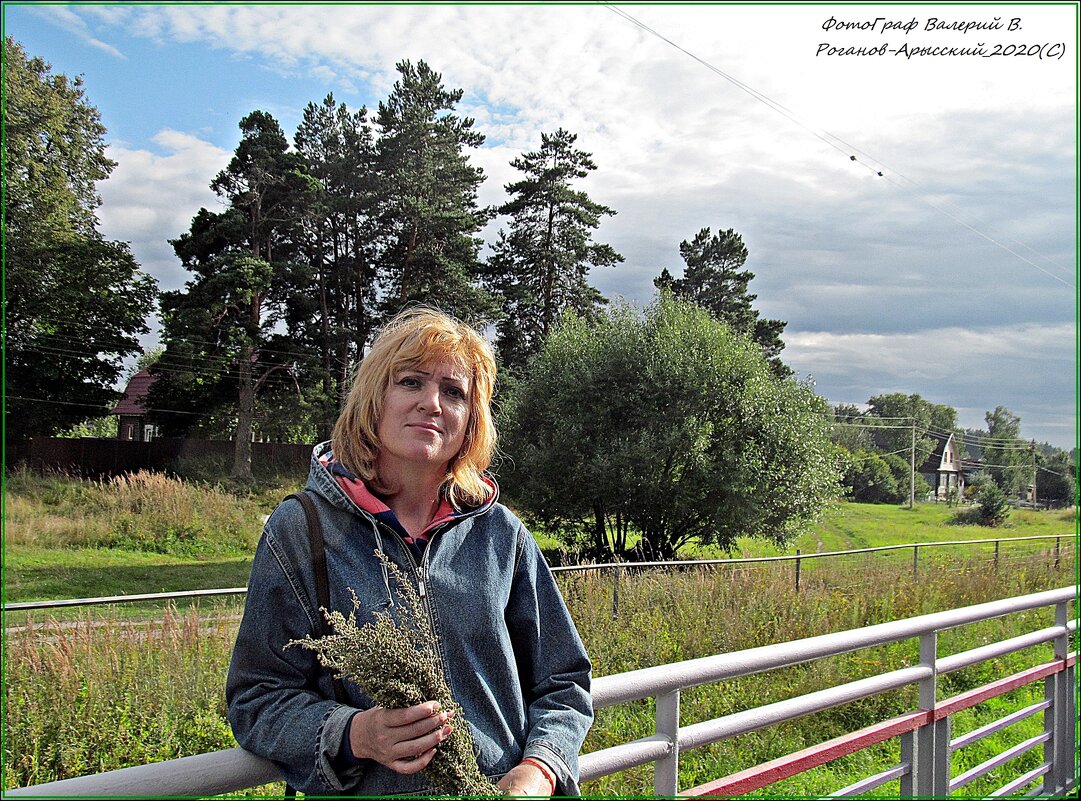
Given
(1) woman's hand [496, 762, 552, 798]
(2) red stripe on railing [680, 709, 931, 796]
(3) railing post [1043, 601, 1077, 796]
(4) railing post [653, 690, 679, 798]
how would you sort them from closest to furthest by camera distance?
1. (1) woman's hand [496, 762, 552, 798]
2. (4) railing post [653, 690, 679, 798]
3. (2) red stripe on railing [680, 709, 931, 796]
4. (3) railing post [1043, 601, 1077, 796]

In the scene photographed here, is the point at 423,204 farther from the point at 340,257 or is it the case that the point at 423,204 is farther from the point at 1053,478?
the point at 1053,478

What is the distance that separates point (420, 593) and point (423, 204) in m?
29.7

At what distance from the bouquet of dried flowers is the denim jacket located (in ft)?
0.15

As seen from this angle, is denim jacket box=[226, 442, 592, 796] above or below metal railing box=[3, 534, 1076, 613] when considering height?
above

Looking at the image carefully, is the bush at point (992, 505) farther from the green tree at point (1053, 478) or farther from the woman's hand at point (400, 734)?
the woman's hand at point (400, 734)

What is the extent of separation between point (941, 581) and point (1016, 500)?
20.3 metres

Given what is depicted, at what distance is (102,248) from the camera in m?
29.7

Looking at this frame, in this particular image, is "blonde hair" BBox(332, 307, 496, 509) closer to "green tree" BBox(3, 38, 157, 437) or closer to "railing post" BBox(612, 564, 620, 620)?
"railing post" BBox(612, 564, 620, 620)

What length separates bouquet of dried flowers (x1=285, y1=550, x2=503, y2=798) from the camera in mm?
1325

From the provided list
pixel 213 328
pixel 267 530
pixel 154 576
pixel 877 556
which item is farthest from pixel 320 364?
pixel 267 530

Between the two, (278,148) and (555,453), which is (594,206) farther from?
(555,453)

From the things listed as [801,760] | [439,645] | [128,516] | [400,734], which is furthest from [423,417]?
[128,516]

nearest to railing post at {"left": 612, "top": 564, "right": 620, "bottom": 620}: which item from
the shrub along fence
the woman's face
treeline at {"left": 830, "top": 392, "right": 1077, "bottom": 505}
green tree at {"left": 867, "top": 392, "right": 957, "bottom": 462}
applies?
the woman's face

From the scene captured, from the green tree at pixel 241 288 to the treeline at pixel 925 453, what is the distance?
1827 centimetres
